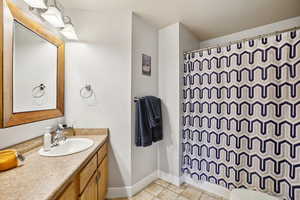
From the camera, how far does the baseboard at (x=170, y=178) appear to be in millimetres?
1982

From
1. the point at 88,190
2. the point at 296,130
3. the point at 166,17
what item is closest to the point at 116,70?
the point at 166,17

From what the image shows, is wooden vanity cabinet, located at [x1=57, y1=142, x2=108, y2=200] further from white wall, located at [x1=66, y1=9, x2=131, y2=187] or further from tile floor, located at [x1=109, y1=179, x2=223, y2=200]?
tile floor, located at [x1=109, y1=179, x2=223, y2=200]

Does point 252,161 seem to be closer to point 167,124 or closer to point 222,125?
point 222,125

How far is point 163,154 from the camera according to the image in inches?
84.4

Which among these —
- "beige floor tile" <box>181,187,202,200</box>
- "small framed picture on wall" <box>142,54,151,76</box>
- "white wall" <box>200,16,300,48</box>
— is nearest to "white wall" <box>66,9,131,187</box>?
"small framed picture on wall" <box>142,54,151,76</box>

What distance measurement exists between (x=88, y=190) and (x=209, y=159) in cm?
148

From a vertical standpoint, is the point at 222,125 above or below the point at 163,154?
above

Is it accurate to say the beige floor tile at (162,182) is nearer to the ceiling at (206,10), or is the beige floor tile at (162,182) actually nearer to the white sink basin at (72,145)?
the white sink basin at (72,145)

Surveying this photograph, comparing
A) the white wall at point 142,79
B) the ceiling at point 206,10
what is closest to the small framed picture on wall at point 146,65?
the white wall at point 142,79

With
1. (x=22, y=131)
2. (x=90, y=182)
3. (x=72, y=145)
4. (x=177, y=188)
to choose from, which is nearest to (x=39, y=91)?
(x=22, y=131)

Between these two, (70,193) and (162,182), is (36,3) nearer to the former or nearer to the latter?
(70,193)

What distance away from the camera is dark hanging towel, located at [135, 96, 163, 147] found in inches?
70.0

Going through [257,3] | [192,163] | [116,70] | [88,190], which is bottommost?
[192,163]

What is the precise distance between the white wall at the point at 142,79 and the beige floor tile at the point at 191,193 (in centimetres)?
53
